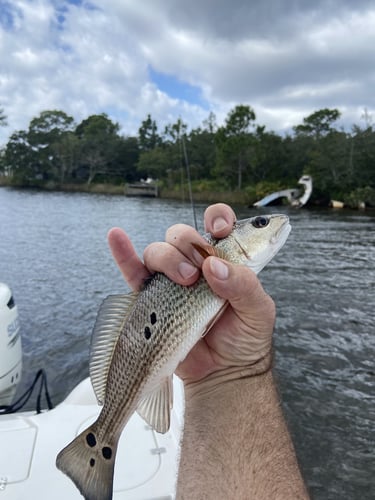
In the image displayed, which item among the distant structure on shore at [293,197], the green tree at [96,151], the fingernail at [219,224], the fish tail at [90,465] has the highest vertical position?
the green tree at [96,151]

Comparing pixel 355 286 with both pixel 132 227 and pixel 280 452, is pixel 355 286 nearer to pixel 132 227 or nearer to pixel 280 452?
pixel 280 452

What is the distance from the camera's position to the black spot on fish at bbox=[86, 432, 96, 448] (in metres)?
1.88

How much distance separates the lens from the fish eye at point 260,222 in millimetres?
2257

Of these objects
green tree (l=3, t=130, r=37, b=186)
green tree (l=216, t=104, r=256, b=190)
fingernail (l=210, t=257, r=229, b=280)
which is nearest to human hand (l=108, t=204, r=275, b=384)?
fingernail (l=210, t=257, r=229, b=280)

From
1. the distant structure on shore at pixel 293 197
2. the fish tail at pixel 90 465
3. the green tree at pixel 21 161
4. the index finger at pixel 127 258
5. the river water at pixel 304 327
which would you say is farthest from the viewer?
the green tree at pixel 21 161

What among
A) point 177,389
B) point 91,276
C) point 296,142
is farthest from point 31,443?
Answer: point 296,142

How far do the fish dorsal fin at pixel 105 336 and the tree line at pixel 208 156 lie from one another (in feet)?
75.1

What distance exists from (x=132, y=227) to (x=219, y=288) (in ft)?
82.7

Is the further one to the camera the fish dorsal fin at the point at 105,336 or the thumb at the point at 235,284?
the fish dorsal fin at the point at 105,336

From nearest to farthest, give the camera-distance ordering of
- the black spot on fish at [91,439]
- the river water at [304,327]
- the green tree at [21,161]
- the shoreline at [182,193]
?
the black spot on fish at [91,439] < the river water at [304,327] < the shoreline at [182,193] < the green tree at [21,161]

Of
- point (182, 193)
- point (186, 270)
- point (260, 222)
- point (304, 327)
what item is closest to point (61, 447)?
point (186, 270)

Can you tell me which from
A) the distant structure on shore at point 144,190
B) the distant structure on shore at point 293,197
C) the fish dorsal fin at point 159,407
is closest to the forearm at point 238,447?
the fish dorsal fin at point 159,407

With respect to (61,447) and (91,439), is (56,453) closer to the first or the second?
(61,447)

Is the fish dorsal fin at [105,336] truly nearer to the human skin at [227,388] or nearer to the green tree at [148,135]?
the human skin at [227,388]
